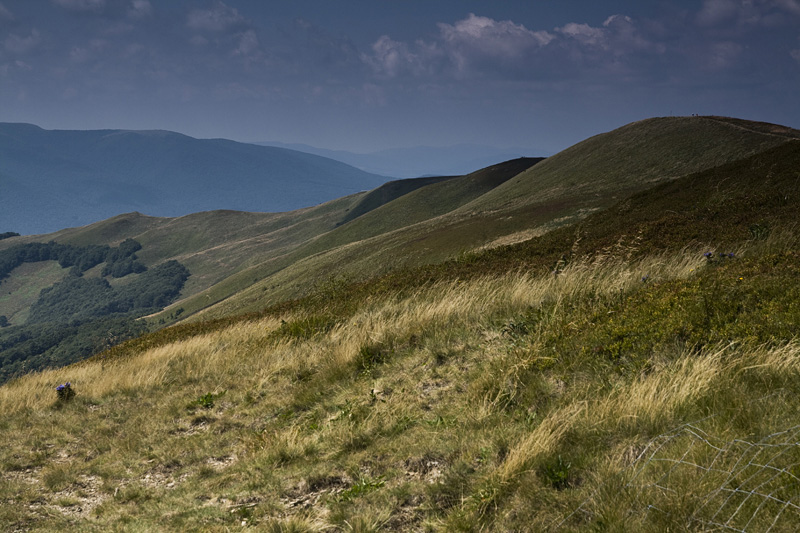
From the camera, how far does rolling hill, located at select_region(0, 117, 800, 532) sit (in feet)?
12.1

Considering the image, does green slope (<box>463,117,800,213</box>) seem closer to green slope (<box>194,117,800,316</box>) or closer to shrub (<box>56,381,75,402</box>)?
green slope (<box>194,117,800,316</box>)

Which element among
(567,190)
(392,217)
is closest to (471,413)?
(567,190)

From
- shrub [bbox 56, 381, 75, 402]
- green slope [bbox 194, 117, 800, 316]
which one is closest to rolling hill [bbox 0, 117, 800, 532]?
shrub [bbox 56, 381, 75, 402]

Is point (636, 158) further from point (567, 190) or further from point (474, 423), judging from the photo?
point (474, 423)

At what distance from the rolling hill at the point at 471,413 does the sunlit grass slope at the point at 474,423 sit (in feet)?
0.08

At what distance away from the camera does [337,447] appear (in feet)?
18.6

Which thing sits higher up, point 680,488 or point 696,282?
point 696,282

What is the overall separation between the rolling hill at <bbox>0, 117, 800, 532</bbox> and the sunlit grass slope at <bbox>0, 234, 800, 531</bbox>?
0.03 m

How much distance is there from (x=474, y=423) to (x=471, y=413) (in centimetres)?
17

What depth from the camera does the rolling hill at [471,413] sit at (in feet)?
12.1

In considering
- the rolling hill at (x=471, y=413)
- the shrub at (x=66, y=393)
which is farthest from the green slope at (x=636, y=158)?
the shrub at (x=66, y=393)

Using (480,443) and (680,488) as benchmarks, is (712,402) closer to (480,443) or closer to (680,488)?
(680,488)

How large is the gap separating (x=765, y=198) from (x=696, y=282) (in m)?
10.6

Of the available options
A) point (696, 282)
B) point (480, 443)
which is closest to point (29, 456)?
point (480, 443)
